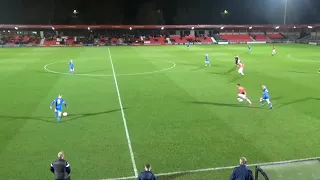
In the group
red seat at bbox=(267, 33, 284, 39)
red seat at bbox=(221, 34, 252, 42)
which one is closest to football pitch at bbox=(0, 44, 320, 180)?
red seat at bbox=(221, 34, 252, 42)

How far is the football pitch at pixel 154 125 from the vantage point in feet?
40.1

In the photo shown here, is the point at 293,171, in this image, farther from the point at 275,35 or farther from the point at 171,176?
the point at 275,35

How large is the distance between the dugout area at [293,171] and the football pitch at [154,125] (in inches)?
117

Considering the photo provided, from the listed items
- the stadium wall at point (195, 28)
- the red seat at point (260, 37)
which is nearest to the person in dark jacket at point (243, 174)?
the stadium wall at point (195, 28)

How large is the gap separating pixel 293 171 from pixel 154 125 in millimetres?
9004

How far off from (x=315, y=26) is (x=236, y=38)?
21.0m

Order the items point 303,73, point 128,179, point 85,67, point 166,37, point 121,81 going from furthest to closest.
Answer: point 166,37, point 85,67, point 303,73, point 121,81, point 128,179

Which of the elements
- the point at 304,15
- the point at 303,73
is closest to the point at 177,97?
the point at 303,73

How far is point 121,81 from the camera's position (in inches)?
1122

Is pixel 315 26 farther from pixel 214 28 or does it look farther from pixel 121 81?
pixel 121 81

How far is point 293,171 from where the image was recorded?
330 inches

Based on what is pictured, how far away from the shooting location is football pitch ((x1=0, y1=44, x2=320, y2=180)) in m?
12.2

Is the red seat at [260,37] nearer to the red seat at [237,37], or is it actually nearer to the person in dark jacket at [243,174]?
the red seat at [237,37]

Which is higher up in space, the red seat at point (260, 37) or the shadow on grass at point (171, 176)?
the red seat at point (260, 37)
